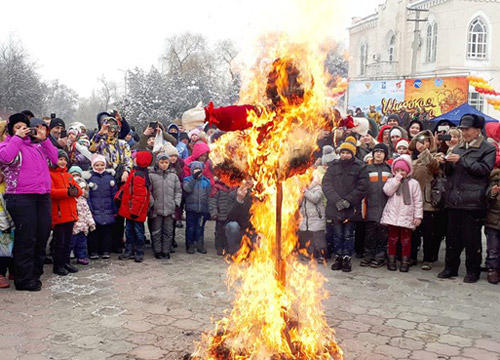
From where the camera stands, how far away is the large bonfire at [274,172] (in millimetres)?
3750

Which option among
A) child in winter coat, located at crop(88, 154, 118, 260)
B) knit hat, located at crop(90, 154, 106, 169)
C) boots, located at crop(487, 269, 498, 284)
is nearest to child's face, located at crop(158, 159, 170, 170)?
child in winter coat, located at crop(88, 154, 118, 260)

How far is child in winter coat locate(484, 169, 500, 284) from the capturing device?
22.3ft

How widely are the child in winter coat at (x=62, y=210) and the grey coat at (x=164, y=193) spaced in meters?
1.35

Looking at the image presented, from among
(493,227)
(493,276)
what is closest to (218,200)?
(493,227)

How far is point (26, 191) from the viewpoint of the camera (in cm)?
600

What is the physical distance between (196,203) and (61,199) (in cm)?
241

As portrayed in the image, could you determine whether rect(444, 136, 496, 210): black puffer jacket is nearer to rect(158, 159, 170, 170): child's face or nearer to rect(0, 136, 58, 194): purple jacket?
rect(158, 159, 170, 170): child's face

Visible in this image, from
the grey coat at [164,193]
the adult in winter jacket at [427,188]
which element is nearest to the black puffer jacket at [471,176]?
the adult in winter jacket at [427,188]

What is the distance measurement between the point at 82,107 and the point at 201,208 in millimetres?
81421

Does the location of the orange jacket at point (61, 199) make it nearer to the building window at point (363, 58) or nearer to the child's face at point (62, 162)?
the child's face at point (62, 162)

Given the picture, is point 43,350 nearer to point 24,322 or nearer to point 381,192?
point 24,322

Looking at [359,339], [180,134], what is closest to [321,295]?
[359,339]

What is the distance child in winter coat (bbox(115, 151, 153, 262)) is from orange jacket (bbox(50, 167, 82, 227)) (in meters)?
0.92

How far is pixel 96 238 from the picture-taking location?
26.1 ft
